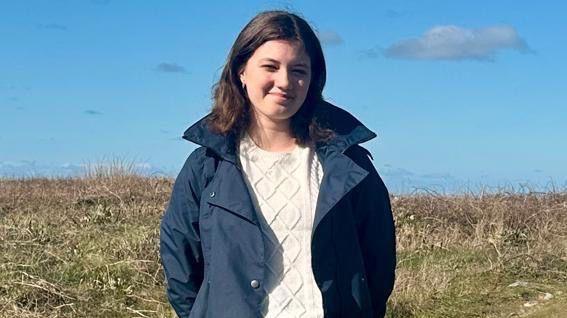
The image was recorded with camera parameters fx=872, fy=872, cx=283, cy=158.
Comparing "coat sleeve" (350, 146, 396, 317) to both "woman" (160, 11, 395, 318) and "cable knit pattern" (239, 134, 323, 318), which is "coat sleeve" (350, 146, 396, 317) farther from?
"cable knit pattern" (239, 134, 323, 318)

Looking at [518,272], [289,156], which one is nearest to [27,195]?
[518,272]

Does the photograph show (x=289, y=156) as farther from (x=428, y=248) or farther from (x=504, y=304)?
(x=428, y=248)

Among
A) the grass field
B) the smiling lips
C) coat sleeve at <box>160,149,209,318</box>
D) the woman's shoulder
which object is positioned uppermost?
the smiling lips

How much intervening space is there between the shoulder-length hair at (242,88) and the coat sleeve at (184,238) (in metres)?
0.17

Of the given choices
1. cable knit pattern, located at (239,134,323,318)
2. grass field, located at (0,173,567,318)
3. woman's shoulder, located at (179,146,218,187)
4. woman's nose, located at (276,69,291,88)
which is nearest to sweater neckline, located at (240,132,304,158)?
cable knit pattern, located at (239,134,323,318)

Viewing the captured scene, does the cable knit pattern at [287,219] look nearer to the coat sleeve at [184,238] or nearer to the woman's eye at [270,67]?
the coat sleeve at [184,238]

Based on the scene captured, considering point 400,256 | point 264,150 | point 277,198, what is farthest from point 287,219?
point 400,256

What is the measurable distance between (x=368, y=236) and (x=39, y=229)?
501 centimetres

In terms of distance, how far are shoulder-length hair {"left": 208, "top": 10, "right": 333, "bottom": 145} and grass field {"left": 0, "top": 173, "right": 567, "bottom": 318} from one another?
2.87 m

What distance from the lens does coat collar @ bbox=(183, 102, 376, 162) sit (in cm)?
302

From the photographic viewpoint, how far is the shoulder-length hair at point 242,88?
9.71 ft

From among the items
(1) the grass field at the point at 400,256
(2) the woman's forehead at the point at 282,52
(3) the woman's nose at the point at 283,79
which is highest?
(2) the woman's forehead at the point at 282,52

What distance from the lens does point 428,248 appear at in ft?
25.3

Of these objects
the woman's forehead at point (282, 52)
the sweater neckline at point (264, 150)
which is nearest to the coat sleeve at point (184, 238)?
the sweater neckline at point (264, 150)
